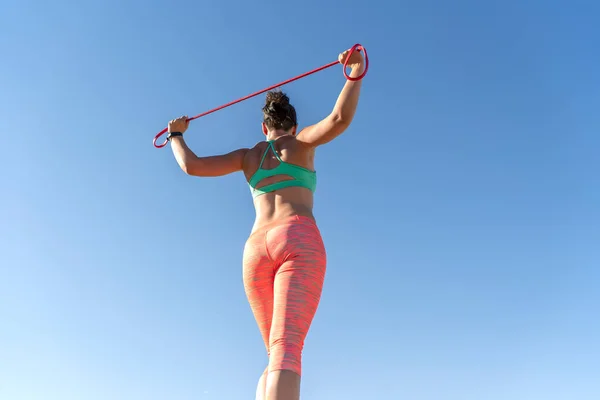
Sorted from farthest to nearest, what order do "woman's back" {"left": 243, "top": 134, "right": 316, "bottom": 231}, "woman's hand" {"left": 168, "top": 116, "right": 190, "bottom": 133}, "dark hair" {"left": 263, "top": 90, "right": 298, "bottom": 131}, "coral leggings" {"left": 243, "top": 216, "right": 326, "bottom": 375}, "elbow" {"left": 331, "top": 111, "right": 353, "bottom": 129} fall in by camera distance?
"woman's hand" {"left": 168, "top": 116, "right": 190, "bottom": 133} < "dark hair" {"left": 263, "top": 90, "right": 298, "bottom": 131} < "woman's back" {"left": 243, "top": 134, "right": 316, "bottom": 231} < "elbow" {"left": 331, "top": 111, "right": 353, "bottom": 129} < "coral leggings" {"left": 243, "top": 216, "right": 326, "bottom": 375}

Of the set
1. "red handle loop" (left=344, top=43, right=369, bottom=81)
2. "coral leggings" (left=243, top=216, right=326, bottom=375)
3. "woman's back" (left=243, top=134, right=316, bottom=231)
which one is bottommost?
"coral leggings" (left=243, top=216, right=326, bottom=375)

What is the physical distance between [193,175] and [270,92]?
90 centimetres

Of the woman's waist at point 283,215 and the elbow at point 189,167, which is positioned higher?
the elbow at point 189,167

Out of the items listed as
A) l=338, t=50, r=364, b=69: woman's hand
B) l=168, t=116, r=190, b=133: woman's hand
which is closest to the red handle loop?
l=338, t=50, r=364, b=69: woman's hand

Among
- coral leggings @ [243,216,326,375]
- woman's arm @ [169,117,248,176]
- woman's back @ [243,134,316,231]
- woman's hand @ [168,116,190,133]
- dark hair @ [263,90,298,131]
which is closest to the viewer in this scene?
coral leggings @ [243,216,326,375]

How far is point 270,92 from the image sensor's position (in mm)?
5109

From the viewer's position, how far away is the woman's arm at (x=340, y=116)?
Answer: 418 centimetres

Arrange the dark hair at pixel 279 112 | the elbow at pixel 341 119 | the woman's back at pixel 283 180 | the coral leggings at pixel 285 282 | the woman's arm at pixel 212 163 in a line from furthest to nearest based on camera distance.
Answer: the dark hair at pixel 279 112 < the woman's arm at pixel 212 163 < the woman's back at pixel 283 180 < the elbow at pixel 341 119 < the coral leggings at pixel 285 282

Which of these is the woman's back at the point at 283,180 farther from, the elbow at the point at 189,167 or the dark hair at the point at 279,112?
the elbow at the point at 189,167

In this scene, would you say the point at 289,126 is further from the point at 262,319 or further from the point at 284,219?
the point at 262,319

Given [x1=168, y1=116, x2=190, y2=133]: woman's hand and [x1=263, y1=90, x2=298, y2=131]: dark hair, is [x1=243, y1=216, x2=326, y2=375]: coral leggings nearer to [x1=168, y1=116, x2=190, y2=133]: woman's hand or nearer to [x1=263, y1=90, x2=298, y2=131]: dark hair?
[x1=263, y1=90, x2=298, y2=131]: dark hair

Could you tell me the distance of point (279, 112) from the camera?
4.92m

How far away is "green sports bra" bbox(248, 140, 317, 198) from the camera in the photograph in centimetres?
446

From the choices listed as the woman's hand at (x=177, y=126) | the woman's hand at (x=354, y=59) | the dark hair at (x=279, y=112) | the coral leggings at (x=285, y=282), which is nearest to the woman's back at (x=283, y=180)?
the coral leggings at (x=285, y=282)
